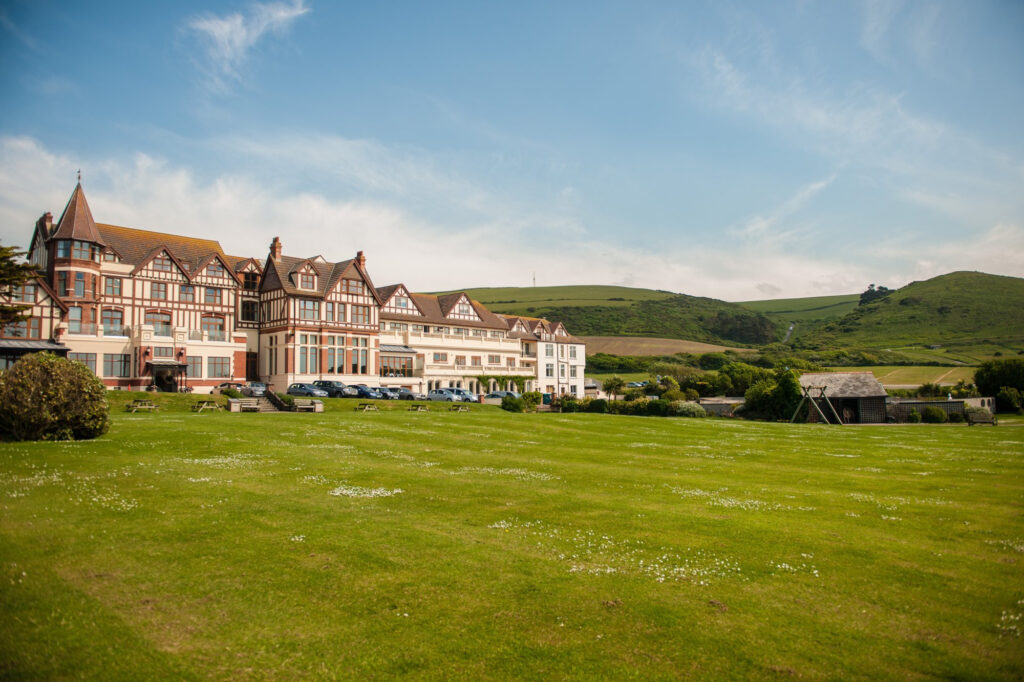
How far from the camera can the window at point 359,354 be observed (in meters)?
66.5

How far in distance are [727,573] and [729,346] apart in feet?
567

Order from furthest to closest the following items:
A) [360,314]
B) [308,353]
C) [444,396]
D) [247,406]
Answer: [360,314]
[444,396]
[308,353]
[247,406]

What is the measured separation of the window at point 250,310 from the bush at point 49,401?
45.0 metres

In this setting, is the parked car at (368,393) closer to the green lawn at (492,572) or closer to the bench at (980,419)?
the green lawn at (492,572)

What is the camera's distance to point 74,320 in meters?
53.7

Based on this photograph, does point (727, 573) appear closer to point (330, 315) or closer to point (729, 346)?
point (330, 315)

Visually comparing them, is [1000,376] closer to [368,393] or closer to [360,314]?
[368,393]

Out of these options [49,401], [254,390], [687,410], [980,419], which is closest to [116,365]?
[254,390]

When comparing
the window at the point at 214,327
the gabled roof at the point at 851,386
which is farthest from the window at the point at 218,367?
the gabled roof at the point at 851,386

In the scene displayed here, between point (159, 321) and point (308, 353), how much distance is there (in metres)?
14.2

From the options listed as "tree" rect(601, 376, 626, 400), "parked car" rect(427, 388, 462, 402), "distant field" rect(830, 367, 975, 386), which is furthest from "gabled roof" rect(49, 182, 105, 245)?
"distant field" rect(830, 367, 975, 386)

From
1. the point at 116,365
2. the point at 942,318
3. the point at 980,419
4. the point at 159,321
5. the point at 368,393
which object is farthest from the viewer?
the point at 942,318

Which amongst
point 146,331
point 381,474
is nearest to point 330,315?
point 146,331

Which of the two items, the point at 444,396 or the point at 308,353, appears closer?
the point at 308,353
